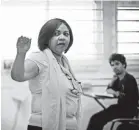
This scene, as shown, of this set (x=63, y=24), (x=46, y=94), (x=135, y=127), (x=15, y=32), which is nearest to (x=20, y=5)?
(x=15, y=32)

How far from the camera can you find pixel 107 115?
1.14m

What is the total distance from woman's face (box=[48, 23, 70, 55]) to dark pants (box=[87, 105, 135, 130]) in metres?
0.36

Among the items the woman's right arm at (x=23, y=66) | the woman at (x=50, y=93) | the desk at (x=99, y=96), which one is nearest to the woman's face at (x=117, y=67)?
the desk at (x=99, y=96)

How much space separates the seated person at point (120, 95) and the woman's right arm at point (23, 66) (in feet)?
1.31

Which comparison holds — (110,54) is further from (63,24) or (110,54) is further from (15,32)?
(15,32)

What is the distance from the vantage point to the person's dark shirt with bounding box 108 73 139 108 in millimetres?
1117

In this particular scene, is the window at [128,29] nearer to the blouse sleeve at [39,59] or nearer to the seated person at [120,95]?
the seated person at [120,95]

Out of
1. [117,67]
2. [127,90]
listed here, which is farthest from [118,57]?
[127,90]

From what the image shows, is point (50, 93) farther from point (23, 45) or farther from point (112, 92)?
point (112, 92)

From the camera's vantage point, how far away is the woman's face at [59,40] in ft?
3.17

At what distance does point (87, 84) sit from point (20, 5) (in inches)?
18.7

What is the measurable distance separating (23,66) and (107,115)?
1.64 feet

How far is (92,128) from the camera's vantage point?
1.14 metres

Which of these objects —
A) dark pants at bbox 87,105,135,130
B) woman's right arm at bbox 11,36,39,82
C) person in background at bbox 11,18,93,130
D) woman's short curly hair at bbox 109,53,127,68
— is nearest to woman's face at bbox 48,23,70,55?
person in background at bbox 11,18,93,130
